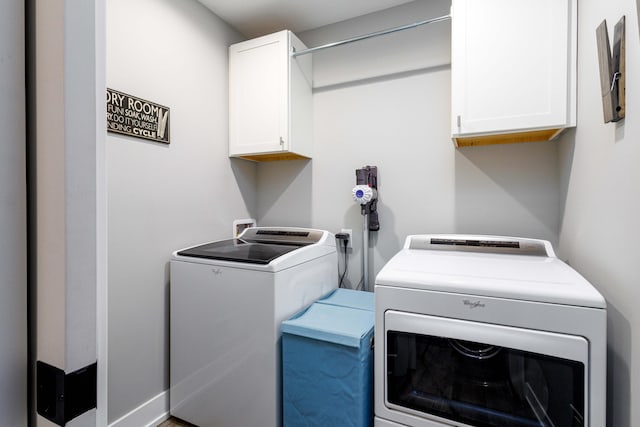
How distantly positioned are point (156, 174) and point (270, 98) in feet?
2.86

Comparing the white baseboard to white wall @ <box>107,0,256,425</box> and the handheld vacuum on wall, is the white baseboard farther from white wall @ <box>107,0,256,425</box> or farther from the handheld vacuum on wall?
the handheld vacuum on wall

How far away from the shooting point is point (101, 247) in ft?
1.67

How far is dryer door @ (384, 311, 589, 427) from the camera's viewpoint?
1012 mm

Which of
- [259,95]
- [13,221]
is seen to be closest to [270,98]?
[259,95]

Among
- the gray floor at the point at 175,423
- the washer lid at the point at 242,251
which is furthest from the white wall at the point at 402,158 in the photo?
the gray floor at the point at 175,423

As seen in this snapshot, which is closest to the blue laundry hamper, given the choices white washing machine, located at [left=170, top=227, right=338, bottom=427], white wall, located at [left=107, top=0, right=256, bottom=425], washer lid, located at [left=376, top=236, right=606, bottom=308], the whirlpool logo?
white washing machine, located at [left=170, top=227, right=338, bottom=427]

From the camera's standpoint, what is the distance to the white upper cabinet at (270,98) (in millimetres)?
2047

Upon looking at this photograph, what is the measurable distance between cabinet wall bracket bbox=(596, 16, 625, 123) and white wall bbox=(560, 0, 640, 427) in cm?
2

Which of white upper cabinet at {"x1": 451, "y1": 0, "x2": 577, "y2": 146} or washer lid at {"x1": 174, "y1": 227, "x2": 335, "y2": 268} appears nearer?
white upper cabinet at {"x1": 451, "y1": 0, "x2": 577, "y2": 146}

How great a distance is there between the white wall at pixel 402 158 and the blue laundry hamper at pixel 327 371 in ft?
2.63

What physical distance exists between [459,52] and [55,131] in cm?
175

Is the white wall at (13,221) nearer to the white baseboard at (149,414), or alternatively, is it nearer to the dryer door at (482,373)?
the dryer door at (482,373)

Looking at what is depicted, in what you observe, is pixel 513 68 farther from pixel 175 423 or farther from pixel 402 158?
pixel 175 423

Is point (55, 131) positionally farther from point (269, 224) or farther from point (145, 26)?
point (269, 224)
